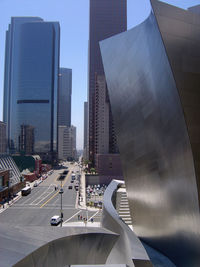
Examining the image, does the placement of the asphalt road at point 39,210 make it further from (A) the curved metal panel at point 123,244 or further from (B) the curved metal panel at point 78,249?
(A) the curved metal panel at point 123,244

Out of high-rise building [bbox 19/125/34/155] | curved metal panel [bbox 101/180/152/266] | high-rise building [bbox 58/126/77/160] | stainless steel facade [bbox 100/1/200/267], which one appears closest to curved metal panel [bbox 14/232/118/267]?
curved metal panel [bbox 101/180/152/266]

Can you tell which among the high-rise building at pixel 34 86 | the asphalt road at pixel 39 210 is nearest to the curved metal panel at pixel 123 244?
the asphalt road at pixel 39 210

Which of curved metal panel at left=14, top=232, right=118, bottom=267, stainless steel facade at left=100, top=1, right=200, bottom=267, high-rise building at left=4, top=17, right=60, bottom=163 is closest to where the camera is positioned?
stainless steel facade at left=100, top=1, right=200, bottom=267

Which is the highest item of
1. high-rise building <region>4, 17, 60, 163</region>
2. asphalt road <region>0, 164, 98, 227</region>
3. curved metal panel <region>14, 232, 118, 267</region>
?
high-rise building <region>4, 17, 60, 163</region>

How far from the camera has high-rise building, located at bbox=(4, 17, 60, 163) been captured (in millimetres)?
116000

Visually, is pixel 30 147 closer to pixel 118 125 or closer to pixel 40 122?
pixel 40 122

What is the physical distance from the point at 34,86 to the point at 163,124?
118194 millimetres

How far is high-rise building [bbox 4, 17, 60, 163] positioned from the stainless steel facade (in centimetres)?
11039

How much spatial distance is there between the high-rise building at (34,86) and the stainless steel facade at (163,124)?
110 meters

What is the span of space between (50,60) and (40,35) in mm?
15727

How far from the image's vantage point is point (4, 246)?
891 cm

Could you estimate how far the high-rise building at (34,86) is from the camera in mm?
116000

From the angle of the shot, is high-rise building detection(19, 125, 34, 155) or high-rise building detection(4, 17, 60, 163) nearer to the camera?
high-rise building detection(4, 17, 60, 163)

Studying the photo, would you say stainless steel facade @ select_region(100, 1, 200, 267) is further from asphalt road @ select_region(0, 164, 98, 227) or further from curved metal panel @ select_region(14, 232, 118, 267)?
asphalt road @ select_region(0, 164, 98, 227)
